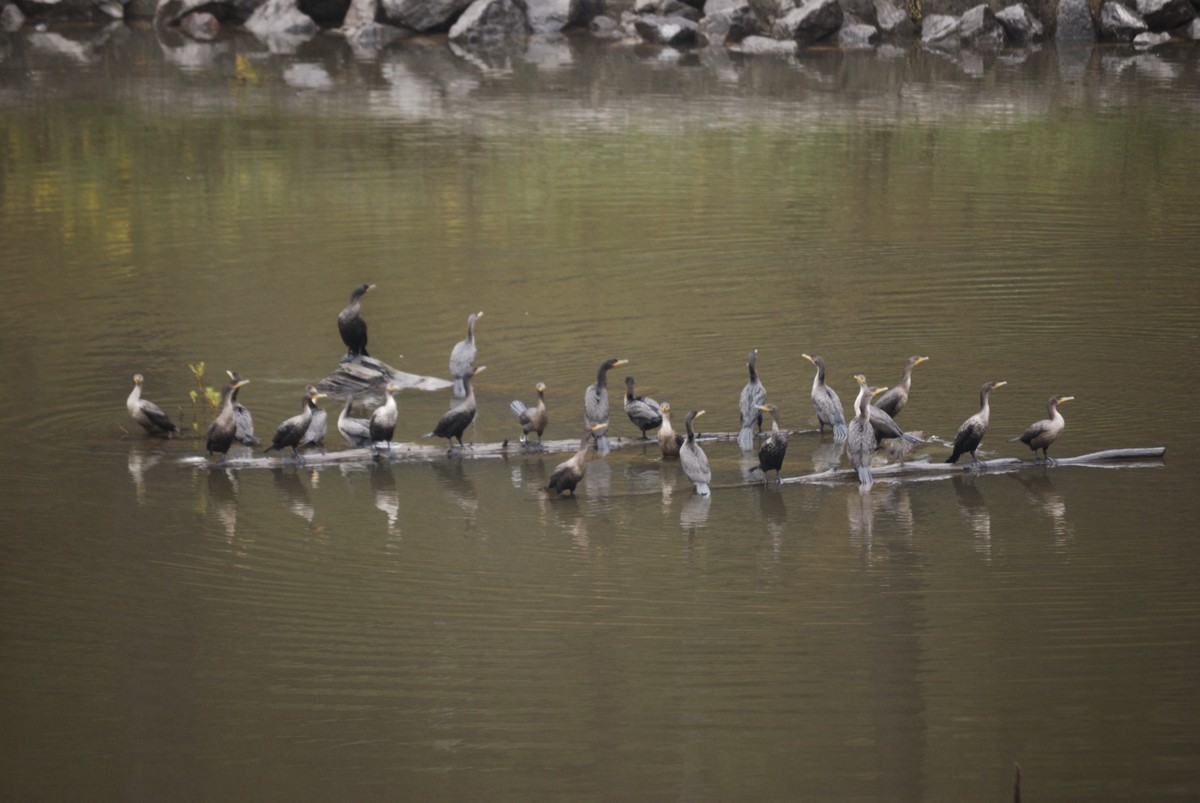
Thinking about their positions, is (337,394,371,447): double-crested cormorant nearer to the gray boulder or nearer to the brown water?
the brown water

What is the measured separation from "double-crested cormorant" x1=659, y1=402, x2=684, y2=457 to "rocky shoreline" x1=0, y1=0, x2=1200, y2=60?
24248 millimetres

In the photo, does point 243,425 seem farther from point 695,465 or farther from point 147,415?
point 695,465

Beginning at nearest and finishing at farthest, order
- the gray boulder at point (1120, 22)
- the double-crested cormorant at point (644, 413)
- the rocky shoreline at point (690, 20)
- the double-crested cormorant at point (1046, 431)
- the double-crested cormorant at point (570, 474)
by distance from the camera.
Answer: the double-crested cormorant at point (570, 474) → the double-crested cormorant at point (1046, 431) → the double-crested cormorant at point (644, 413) → the gray boulder at point (1120, 22) → the rocky shoreline at point (690, 20)

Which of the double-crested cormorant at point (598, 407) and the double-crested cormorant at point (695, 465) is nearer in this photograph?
the double-crested cormorant at point (695, 465)

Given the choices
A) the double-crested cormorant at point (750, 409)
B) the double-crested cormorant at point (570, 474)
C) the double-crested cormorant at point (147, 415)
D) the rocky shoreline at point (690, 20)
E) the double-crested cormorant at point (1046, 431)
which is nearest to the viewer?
the double-crested cormorant at point (570, 474)

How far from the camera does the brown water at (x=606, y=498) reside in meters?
6.52

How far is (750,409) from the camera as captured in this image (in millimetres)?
10266

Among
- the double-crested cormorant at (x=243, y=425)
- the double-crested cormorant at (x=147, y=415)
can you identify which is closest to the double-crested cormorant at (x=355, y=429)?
the double-crested cormorant at (x=243, y=425)

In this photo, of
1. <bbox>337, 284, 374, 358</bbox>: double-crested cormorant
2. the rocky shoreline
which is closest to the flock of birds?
<bbox>337, 284, 374, 358</bbox>: double-crested cormorant

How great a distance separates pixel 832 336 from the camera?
499 inches

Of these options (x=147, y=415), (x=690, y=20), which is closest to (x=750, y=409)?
(x=147, y=415)

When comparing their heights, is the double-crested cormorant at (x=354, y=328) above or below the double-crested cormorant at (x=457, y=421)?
above

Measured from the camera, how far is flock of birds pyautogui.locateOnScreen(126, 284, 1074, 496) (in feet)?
30.8

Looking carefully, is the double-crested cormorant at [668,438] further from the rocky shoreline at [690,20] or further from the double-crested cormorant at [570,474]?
the rocky shoreline at [690,20]
